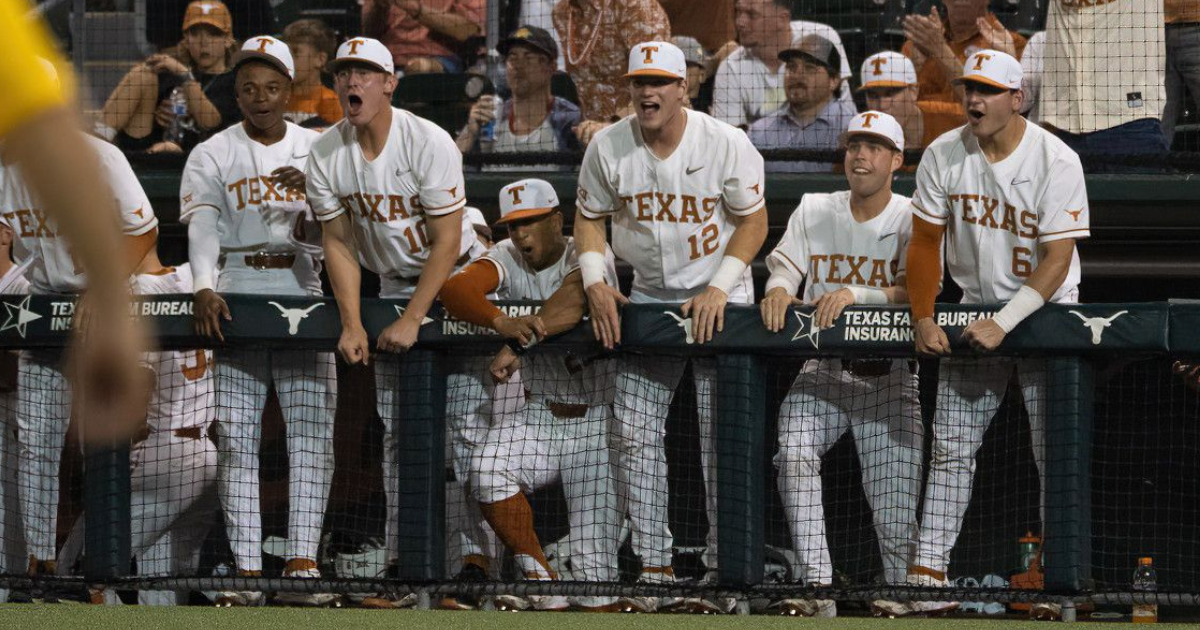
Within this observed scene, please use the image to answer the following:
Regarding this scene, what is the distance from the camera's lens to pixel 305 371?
579cm

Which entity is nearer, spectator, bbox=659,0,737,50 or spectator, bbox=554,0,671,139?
spectator, bbox=554,0,671,139

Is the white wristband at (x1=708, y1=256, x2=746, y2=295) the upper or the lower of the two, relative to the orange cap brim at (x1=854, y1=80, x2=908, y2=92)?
lower

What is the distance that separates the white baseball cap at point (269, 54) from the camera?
20.3 feet

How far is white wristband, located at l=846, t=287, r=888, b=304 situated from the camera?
5.54 m

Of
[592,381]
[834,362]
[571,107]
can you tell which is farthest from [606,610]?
[571,107]

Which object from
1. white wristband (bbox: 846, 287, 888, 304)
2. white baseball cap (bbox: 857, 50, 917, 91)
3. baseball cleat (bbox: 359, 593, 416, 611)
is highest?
white baseball cap (bbox: 857, 50, 917, 91)

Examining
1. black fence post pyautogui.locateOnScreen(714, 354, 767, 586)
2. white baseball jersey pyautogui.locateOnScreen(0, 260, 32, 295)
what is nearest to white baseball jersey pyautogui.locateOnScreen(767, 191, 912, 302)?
black fence post pyautogui.locateOnScreen(714, 354, 767, 586)

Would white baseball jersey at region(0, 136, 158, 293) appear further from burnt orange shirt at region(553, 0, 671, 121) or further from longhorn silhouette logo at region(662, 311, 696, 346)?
burnt orange shirt at region(553, 0, 671, 121)

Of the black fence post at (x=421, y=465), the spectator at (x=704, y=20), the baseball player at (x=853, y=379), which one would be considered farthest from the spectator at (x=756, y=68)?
the black fence post at (x=421, y=465)

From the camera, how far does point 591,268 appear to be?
552cm

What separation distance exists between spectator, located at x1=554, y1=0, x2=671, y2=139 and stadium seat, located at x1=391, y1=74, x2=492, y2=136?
1.57 feet

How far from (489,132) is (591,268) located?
2330mm

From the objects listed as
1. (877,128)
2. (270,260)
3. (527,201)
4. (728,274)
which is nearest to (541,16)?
(527,201)

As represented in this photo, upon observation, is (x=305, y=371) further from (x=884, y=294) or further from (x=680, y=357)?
(x=884, y=294)
